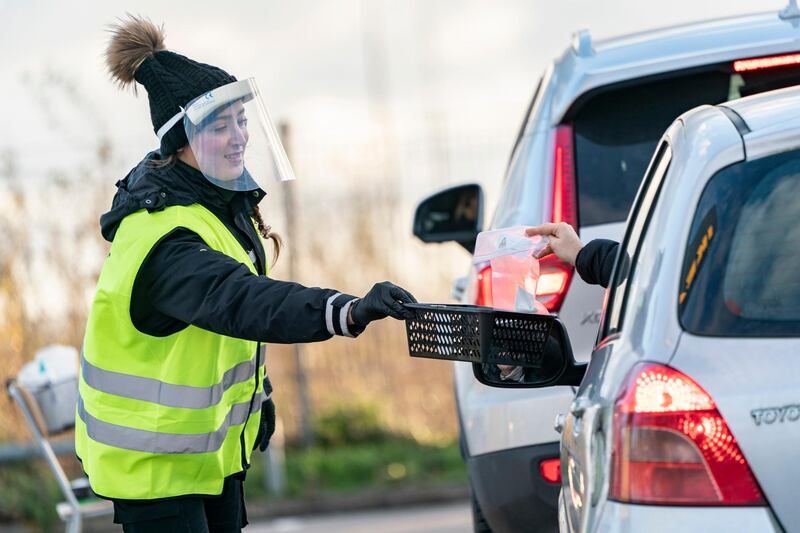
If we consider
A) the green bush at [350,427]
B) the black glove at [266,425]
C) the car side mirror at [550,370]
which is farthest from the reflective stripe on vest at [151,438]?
the green bush at [350,427]

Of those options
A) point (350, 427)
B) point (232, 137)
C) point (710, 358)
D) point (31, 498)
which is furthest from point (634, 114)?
point (350, 427)

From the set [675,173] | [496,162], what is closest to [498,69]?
[496,162]

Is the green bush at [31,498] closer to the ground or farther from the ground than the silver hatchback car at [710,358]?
closer to the ground

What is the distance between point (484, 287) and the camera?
4664 millimetres

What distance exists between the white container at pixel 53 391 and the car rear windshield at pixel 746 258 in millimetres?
3630

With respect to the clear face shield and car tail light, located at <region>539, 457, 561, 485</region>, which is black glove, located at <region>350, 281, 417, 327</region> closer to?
the clear face shield

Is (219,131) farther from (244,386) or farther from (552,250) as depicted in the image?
(552,250)

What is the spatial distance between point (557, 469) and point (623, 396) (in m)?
1.71

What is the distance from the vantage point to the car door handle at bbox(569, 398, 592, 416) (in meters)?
2.88

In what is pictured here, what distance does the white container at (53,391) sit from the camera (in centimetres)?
577

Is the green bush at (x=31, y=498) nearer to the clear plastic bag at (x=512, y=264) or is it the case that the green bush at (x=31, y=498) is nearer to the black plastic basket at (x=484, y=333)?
the clear plastic bag at (x=512, y=264)

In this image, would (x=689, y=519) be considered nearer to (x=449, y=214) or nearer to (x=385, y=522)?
(x=449, y=214)

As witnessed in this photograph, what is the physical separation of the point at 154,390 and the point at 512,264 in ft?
3.19

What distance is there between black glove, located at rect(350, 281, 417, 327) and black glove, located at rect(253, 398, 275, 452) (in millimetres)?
927
